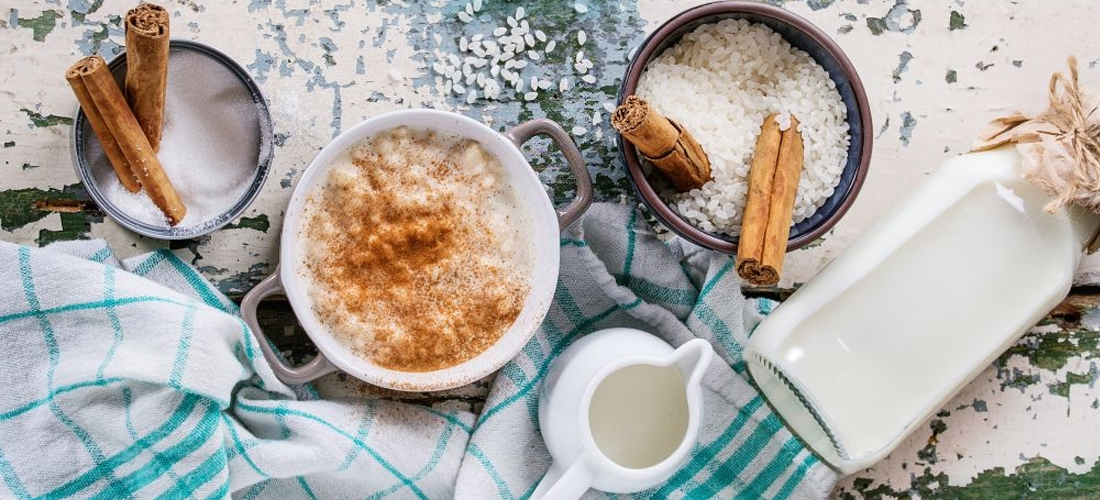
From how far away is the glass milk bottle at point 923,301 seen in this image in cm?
116

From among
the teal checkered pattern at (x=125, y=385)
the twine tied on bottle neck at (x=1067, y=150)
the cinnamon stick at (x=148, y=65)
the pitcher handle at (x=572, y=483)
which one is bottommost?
the pitcher handle at (x=572, y=483)

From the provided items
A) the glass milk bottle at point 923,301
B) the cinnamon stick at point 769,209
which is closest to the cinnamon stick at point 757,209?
the cinnamon stick at point 769,209

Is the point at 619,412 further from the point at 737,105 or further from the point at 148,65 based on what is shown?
the point at 148,65

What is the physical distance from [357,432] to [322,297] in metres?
0.19

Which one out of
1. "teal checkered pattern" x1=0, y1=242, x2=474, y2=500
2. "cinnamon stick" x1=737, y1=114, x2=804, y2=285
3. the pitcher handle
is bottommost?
the pitcher handle

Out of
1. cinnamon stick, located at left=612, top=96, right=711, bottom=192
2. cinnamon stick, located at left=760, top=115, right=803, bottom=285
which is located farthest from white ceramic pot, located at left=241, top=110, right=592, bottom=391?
cinnamon stick, located at left=760, top=115, right=803, bottom=285

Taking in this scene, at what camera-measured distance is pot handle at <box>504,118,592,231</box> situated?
1.18 meters

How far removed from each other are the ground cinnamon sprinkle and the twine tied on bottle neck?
1.81 feet

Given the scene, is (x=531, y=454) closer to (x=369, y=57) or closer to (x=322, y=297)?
(x=322, y=297)

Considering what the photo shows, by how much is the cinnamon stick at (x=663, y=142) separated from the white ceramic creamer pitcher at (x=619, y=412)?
0.20 m

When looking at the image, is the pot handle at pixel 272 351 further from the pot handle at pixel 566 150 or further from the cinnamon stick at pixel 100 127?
the pot handle at pixel 566 150

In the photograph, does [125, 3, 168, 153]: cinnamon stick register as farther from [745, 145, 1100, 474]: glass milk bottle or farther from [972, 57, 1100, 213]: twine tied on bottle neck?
[972, 57, 1100, 213]: twine tied on bottle neck

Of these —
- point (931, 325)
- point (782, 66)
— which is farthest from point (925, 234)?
point (782, 66)

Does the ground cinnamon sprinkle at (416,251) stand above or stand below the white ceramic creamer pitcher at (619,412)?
above
